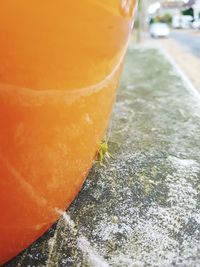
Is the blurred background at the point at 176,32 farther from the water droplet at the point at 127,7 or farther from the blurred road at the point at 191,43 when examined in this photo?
the water droplet at the point at 127,7

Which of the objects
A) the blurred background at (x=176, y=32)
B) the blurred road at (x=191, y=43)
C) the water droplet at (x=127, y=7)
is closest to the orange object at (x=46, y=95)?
the water droplet at (x=127, y=7)

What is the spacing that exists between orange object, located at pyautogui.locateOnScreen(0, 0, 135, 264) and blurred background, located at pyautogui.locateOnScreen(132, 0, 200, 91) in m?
3.36

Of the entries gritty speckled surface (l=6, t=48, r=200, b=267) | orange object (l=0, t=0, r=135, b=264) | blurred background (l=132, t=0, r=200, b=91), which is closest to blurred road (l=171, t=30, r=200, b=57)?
blurred background (l=132, t=0, r=200, b=91)

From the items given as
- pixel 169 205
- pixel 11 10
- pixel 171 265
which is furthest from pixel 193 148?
pixel 11 10

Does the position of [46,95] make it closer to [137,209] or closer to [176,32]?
[137,209]

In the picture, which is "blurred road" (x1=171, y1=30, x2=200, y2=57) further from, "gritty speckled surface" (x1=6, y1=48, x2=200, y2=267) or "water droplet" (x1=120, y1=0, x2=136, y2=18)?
"water droplet" (x1=120, y1=0, x2=136, y2=18)

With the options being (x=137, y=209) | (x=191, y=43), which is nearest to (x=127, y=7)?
(x=137, y=209)

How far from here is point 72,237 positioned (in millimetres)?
1571

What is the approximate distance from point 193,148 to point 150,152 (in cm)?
34

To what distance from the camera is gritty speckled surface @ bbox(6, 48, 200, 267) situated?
143 cm

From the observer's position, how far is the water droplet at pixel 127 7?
137 cm

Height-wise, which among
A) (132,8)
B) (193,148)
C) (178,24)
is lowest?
(178,24)

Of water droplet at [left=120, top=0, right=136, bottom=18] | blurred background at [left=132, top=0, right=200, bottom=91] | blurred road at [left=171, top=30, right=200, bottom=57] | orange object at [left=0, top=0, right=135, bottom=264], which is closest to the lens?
orange object at [left=0, top=0, right=135, bottom=264]

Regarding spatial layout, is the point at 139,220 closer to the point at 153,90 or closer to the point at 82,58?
the point at 82,58
